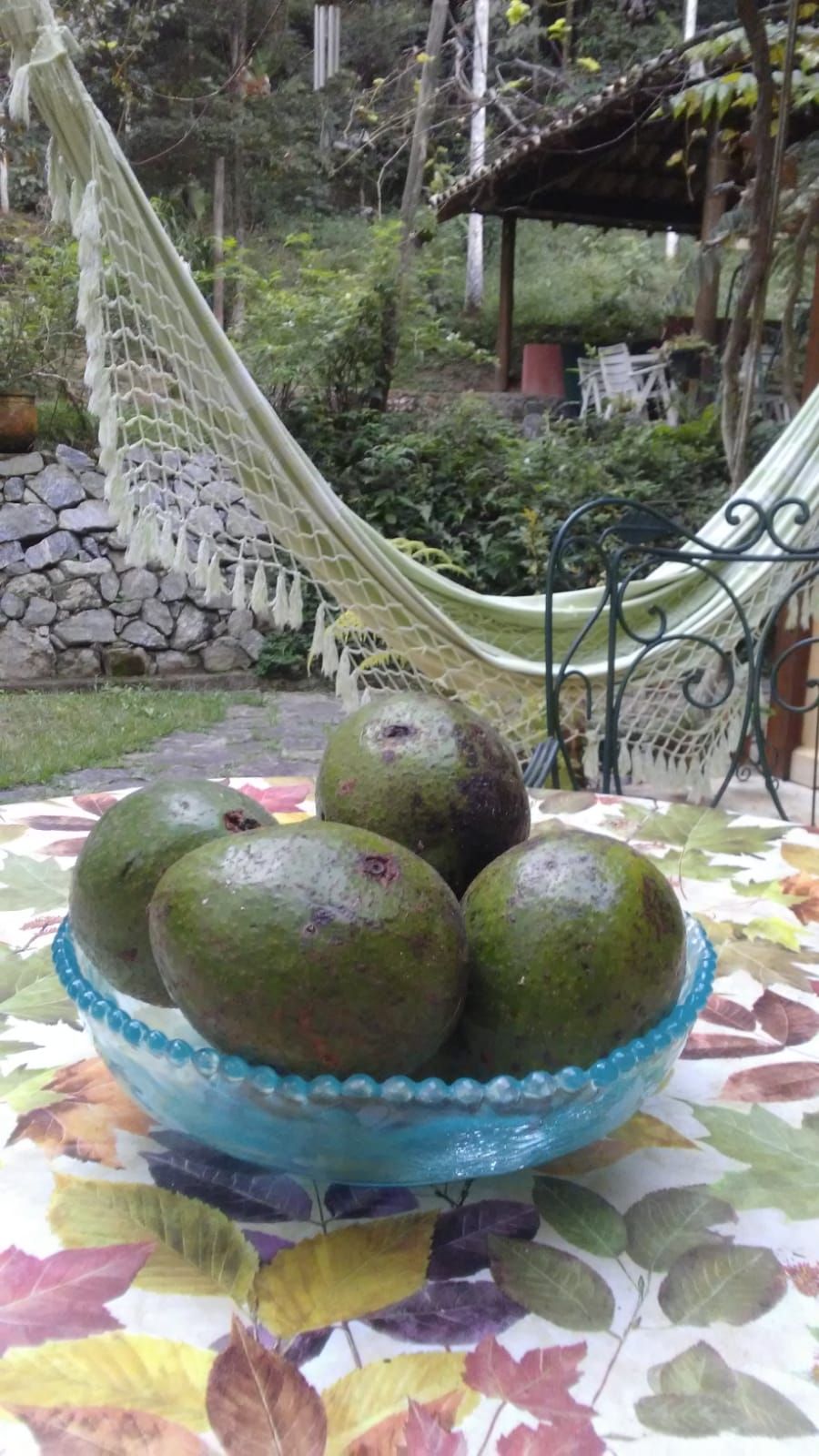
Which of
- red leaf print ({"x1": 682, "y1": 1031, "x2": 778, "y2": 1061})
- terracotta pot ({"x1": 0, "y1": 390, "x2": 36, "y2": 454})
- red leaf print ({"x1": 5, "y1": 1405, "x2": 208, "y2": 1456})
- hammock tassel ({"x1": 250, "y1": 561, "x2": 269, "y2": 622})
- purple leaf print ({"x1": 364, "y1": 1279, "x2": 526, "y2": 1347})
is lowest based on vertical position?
red leaf print ({"x1": 682, "y1": 1031, "x2": 778, "y2": 1061})

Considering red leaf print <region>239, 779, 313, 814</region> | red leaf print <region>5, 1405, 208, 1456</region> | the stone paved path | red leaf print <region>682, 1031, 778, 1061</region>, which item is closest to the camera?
red leaf print <region>5, 1405, 208, 1456</region>

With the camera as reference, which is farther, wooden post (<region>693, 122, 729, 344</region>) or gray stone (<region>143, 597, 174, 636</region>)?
wooden post (<region>693, 122, 729, 344</region>)

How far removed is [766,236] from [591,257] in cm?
808

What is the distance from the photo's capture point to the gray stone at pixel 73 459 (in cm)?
479

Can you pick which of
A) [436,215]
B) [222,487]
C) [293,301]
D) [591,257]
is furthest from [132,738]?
[591,257]

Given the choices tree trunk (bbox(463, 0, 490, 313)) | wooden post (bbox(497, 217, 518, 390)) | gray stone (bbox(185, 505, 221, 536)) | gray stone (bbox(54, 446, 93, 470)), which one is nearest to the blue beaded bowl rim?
gray stone (bbox(185, 505, 221, 536))

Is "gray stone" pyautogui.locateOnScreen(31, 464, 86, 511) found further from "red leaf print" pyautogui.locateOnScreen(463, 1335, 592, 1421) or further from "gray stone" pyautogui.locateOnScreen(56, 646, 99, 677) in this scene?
"red leaf print" pyautogui.locateOnScreen(463, 1335, 592, 1421)

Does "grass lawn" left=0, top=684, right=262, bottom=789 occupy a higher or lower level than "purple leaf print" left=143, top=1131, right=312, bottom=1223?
lower

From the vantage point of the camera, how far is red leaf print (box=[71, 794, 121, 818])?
2.90 ft

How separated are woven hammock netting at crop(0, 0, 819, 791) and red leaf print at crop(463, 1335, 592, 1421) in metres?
1.02

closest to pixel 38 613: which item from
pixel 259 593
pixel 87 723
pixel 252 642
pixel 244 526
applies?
pixel 252 642

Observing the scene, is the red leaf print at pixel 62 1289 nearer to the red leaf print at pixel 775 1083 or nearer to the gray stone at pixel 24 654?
the red leaf print at pixel 775 1083

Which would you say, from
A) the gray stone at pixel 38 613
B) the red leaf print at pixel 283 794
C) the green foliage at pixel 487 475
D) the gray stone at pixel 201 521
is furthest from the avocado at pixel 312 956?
the gray stone at pixel 38 613

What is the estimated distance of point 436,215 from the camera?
605cm
